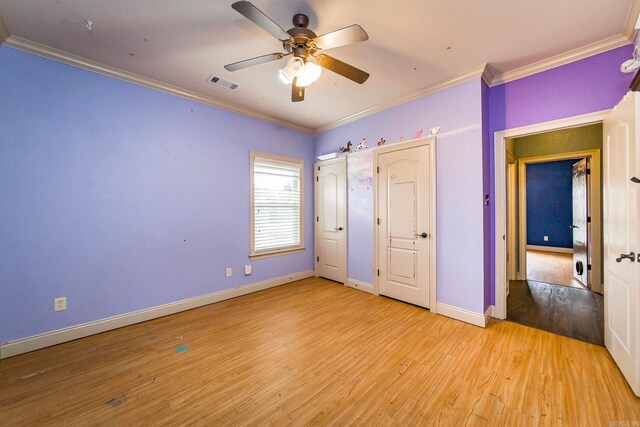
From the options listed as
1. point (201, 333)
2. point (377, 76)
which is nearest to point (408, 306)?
point (201, 333)

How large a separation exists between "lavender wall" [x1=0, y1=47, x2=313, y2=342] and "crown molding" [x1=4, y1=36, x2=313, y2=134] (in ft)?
0.20

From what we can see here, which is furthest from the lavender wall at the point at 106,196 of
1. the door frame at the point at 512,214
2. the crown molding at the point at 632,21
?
the door frame at the point at 512,214

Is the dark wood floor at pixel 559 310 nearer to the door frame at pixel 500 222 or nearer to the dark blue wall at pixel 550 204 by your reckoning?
the door frame at pixel 500 222

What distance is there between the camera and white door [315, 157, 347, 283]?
4.20 meters

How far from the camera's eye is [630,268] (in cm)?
172

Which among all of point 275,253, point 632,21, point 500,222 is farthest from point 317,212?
point 632,21

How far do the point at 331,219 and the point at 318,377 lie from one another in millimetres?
2771

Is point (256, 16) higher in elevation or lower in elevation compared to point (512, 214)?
higher

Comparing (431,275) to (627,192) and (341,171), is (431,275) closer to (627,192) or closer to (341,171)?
(627,192)

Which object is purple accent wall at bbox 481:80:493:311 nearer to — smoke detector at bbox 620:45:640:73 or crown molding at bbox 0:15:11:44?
smoke detector at bbox 620:45:640:73

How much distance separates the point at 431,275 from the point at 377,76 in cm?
250

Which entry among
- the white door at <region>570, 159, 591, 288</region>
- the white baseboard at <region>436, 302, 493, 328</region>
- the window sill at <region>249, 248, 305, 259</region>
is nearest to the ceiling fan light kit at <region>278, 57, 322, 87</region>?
the window sill at <region>249, 248, 305, 259</region>

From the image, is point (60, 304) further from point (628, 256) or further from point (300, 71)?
point (628, 256)

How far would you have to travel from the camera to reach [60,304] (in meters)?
2.39
